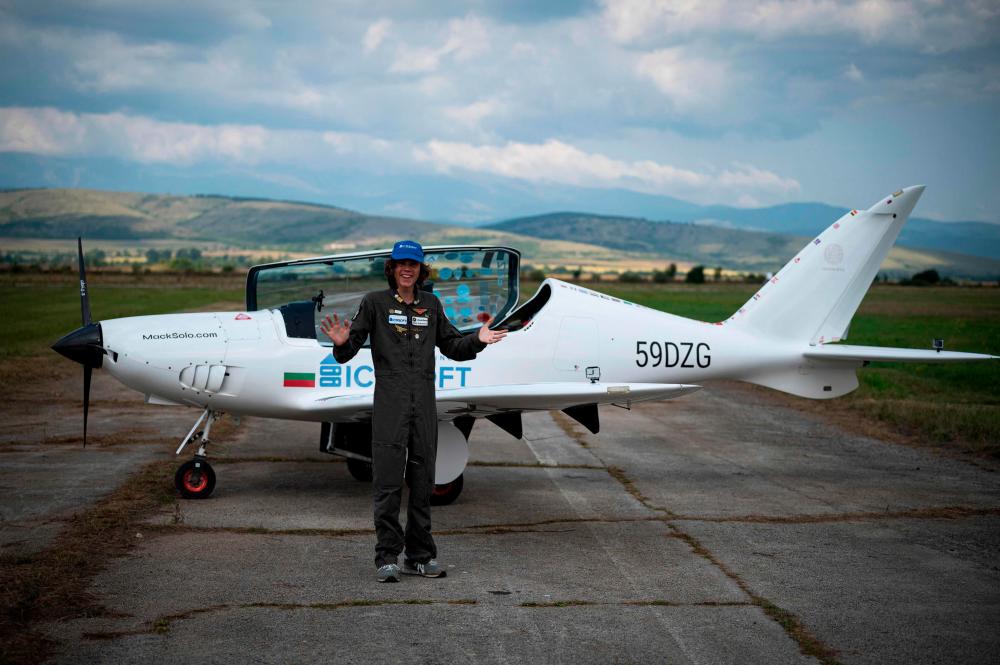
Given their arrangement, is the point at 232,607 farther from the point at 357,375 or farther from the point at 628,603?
the point at 357,375

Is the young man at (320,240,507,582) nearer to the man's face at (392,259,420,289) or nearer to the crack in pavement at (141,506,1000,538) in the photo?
the man's face at (392,259,420,289)

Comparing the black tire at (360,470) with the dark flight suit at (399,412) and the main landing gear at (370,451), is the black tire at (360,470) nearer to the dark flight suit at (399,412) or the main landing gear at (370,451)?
the main landing gear at (370,451)

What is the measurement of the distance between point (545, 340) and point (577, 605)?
393 centimetres

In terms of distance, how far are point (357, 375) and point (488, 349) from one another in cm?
129

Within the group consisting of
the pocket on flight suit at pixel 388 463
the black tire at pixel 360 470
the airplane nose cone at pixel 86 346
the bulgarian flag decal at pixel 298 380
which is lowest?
the black tire at pixel 360 470

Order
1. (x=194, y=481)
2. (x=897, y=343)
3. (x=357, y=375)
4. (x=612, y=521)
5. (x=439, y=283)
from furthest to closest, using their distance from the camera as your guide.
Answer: (x=897, y=343) → (x=439, y=283) → (x=357, y=375) → (x=194, y=481) → (x=612, y=521)

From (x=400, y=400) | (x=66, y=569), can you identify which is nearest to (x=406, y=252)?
(x=400, y=400)

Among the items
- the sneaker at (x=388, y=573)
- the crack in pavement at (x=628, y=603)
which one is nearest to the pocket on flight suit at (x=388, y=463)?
the sneaker at (x=388, y=573)

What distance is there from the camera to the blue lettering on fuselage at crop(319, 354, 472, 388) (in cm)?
920

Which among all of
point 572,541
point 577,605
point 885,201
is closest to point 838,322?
point 885,201

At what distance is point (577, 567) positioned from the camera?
6.91 meters

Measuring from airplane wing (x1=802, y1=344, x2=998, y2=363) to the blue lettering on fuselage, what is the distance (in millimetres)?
3878

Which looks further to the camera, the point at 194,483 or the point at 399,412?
the point at 194,483

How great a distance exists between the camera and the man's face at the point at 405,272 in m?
6.65
